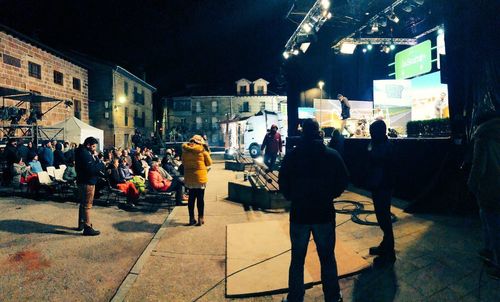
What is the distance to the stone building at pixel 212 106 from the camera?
157ft

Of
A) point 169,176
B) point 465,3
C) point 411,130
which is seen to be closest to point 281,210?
point 169,176

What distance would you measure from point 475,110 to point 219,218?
5537 mm

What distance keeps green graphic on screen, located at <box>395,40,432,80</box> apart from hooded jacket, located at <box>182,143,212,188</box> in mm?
12563

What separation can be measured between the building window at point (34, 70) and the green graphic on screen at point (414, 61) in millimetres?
22956

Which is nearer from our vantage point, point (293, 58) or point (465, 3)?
point (465, 3)

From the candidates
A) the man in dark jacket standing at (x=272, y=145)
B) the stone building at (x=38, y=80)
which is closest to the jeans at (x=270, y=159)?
the man in dark jacket standing at (x=272, y=145)

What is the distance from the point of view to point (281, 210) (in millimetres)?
7109

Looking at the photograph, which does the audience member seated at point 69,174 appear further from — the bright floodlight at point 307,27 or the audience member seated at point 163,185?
the bright floodlight at point 307,27

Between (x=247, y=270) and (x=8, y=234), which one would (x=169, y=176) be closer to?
(x=8, y=234)

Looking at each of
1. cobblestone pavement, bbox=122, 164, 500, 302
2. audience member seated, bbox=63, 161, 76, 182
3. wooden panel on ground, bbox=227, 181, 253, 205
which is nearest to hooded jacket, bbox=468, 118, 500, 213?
cobblestone pavement, bbox=122, 164, 500, 302

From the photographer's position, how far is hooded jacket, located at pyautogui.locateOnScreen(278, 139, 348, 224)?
2.74 m

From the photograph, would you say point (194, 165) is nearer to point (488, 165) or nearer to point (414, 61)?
point (488, 165)

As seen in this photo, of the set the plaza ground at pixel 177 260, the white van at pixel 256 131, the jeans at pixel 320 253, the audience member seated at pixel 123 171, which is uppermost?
the white van at pixel 256 131

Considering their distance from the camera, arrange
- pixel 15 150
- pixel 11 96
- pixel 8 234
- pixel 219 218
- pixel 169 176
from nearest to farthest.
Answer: pixel 8 234, pixel 219 218, pixel 169 176, pixel 15 150, pixel 11 96
